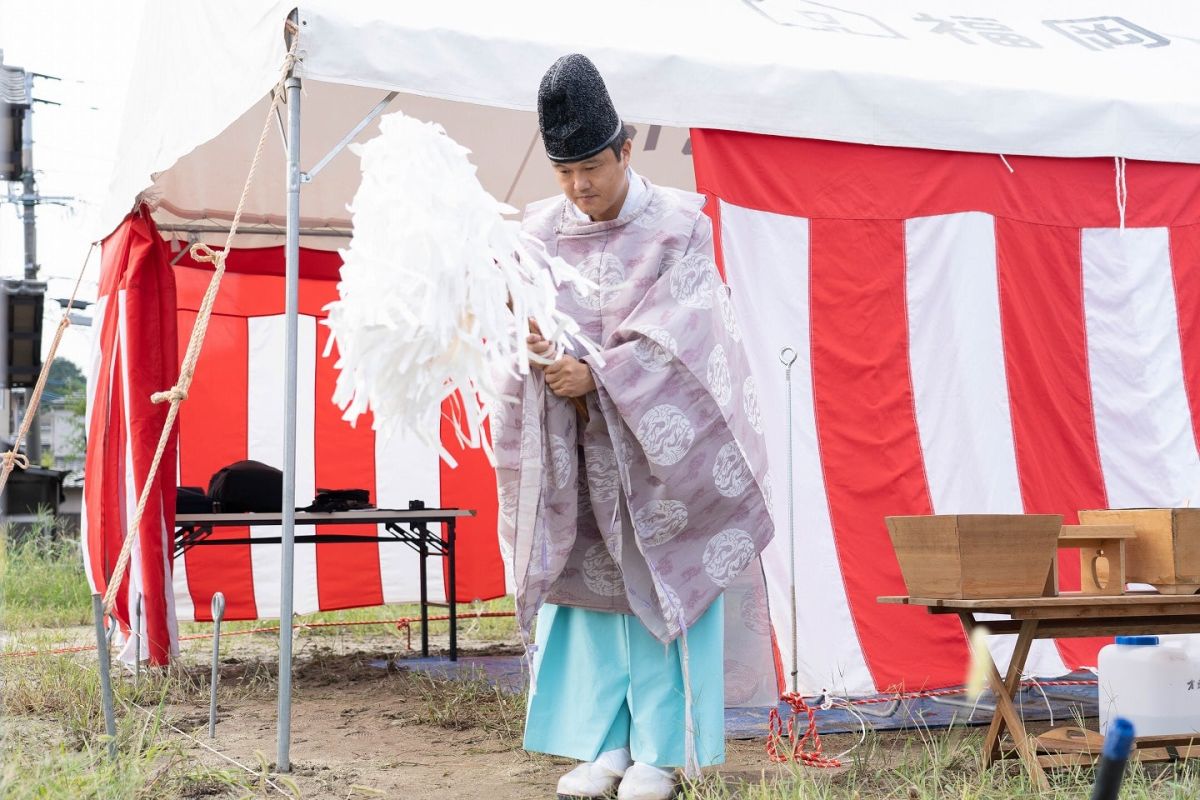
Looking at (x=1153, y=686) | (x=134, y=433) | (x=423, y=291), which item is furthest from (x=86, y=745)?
(x=1153, y=686)

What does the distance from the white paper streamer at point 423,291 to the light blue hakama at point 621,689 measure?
75 cm

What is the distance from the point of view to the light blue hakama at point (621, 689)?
245 centimetres

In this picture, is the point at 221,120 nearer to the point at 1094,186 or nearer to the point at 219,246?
the point at 219,246

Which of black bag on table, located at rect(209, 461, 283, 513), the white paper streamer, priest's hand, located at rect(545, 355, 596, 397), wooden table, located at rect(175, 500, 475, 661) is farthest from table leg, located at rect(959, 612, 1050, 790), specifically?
black bag on table, located at rect(209, 461, 283, 513)

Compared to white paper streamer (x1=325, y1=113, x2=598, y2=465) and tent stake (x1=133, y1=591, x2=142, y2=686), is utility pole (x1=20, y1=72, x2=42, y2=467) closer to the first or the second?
tent stake (x1=133, y1=591, x2=142, y2=686)

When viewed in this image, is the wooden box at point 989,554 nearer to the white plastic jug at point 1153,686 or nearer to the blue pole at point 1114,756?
the white plastic jug at point 1153,686

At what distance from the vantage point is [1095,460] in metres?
3.66

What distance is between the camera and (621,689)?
2.49 metres

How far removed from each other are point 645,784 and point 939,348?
1.80 meters

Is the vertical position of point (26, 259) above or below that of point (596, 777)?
above

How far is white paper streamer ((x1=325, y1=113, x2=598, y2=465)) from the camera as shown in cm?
182

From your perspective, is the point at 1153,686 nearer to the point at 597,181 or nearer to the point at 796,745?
the point at 796,745

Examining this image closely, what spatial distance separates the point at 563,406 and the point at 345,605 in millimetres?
3675

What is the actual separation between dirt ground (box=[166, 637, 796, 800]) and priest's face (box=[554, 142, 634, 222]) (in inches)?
48.8
